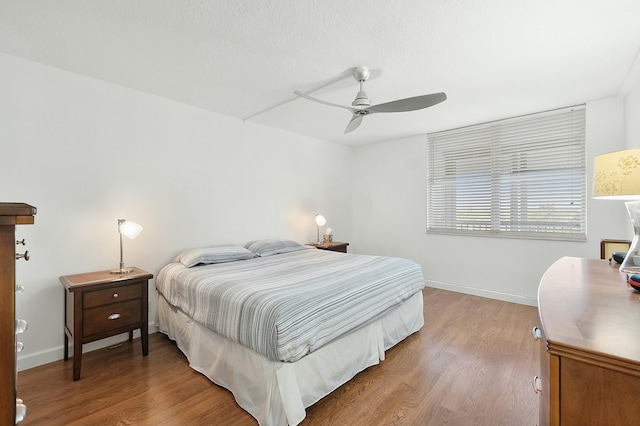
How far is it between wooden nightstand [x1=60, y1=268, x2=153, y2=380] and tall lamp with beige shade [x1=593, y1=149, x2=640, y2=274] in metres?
3.20

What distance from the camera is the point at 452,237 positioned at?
4.32 meters

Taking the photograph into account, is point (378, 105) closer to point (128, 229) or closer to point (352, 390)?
point (352, 390)

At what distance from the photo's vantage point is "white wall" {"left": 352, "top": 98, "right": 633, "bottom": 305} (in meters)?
3.17

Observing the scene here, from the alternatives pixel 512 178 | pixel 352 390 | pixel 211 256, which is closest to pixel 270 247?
pixel 211 256

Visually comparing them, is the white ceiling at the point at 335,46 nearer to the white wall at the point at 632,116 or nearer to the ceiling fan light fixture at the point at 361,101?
the white wall at the point at 632,116

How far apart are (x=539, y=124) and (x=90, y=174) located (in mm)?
4963

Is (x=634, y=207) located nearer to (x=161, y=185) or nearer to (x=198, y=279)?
(x=198, y=279)

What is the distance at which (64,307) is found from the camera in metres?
2.46

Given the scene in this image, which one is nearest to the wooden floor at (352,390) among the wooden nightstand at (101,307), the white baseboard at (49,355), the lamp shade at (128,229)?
the white baseboard at (49,355)

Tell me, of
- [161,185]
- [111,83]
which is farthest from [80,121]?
[161,185]

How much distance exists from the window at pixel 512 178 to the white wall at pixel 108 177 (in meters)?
2.58

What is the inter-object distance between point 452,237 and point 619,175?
9.69 ft

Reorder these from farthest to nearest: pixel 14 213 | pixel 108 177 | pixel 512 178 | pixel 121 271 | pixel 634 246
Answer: pixel 512 178 < pixel 108 177 < pixel 121 271 < pixel 634 246 < pixel 14 213

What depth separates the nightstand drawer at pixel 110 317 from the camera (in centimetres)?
217
